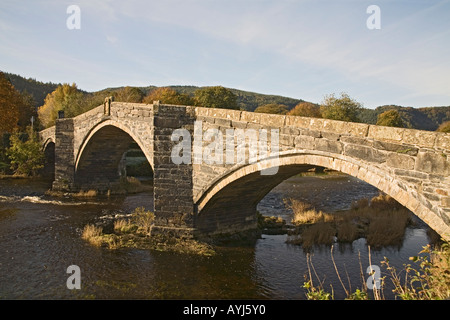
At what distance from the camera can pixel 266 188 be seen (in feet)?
43.6

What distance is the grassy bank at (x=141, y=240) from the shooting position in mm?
11923

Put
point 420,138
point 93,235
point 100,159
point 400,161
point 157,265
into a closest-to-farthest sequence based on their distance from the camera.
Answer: point 420,138 → point 400,161 → point 157,265 → point 93,235 → point 100,159

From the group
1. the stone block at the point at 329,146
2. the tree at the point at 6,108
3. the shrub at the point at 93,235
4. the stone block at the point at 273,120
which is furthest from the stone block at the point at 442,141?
the tree at the point at 6,108

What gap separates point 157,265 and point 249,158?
437cm

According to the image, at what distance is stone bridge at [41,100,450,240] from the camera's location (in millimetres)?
7096

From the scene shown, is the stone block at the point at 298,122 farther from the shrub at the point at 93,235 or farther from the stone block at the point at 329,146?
the shrub at the point at 93,235

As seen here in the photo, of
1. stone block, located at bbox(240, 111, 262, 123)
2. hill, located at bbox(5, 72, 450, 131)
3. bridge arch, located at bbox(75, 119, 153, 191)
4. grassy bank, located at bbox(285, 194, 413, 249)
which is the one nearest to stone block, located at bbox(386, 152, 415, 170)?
stone block, located at bbox(240, 111, 262, 123)

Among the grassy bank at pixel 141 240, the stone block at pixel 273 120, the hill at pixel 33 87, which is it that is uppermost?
the hill at pixel 33 87

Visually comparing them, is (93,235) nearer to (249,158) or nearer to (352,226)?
(249,158)

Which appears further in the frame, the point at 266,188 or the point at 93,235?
the point at 266,188

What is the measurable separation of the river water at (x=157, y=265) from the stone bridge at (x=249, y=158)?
1743 millimetres

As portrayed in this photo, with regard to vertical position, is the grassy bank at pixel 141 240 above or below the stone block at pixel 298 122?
below

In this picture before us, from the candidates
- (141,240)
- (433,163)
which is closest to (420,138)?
(433,163)
